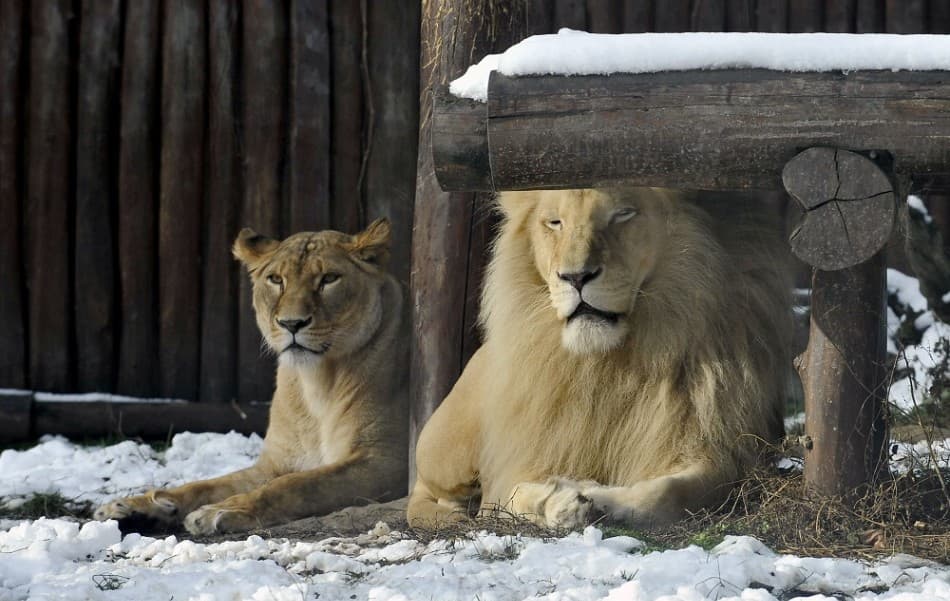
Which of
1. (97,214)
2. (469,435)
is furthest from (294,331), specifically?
(97,214)

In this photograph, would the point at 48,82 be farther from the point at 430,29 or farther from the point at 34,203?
the point at 430,29

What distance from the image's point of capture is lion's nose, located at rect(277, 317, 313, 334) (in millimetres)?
6383

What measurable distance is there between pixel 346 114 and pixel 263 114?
1.57 feet

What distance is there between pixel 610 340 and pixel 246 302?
364 centimetres

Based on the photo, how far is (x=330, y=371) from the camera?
6.60 metres

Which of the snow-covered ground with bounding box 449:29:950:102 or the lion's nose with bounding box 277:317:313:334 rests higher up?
the snow-covered ground with bounding box 449:29:950:102

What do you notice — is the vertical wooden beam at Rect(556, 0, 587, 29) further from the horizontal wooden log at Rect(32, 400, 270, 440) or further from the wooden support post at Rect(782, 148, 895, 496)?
the wooden support post at Rect(782, 148, 895, 496)

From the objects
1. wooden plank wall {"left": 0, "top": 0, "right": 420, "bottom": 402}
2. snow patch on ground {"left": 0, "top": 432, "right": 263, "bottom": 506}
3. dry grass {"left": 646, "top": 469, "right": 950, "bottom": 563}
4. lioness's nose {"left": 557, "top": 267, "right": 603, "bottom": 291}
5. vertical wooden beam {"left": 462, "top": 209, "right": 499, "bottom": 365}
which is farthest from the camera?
wooden plank wall {"left": 0, "top": 0, "right": 420, "bottom": 402}

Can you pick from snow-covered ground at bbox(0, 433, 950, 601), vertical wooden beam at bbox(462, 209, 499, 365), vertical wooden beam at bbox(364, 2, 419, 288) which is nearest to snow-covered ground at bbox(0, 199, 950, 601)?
snow-covered ground at bbox(0, 433, 950, 601)

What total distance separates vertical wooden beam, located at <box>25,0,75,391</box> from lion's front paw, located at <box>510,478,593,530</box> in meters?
3.96

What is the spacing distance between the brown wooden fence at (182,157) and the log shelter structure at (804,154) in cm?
339

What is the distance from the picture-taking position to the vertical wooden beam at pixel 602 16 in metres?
7.79

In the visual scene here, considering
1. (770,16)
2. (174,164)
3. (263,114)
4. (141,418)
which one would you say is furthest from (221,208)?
(770,16)

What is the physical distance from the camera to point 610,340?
4738 millimetres
